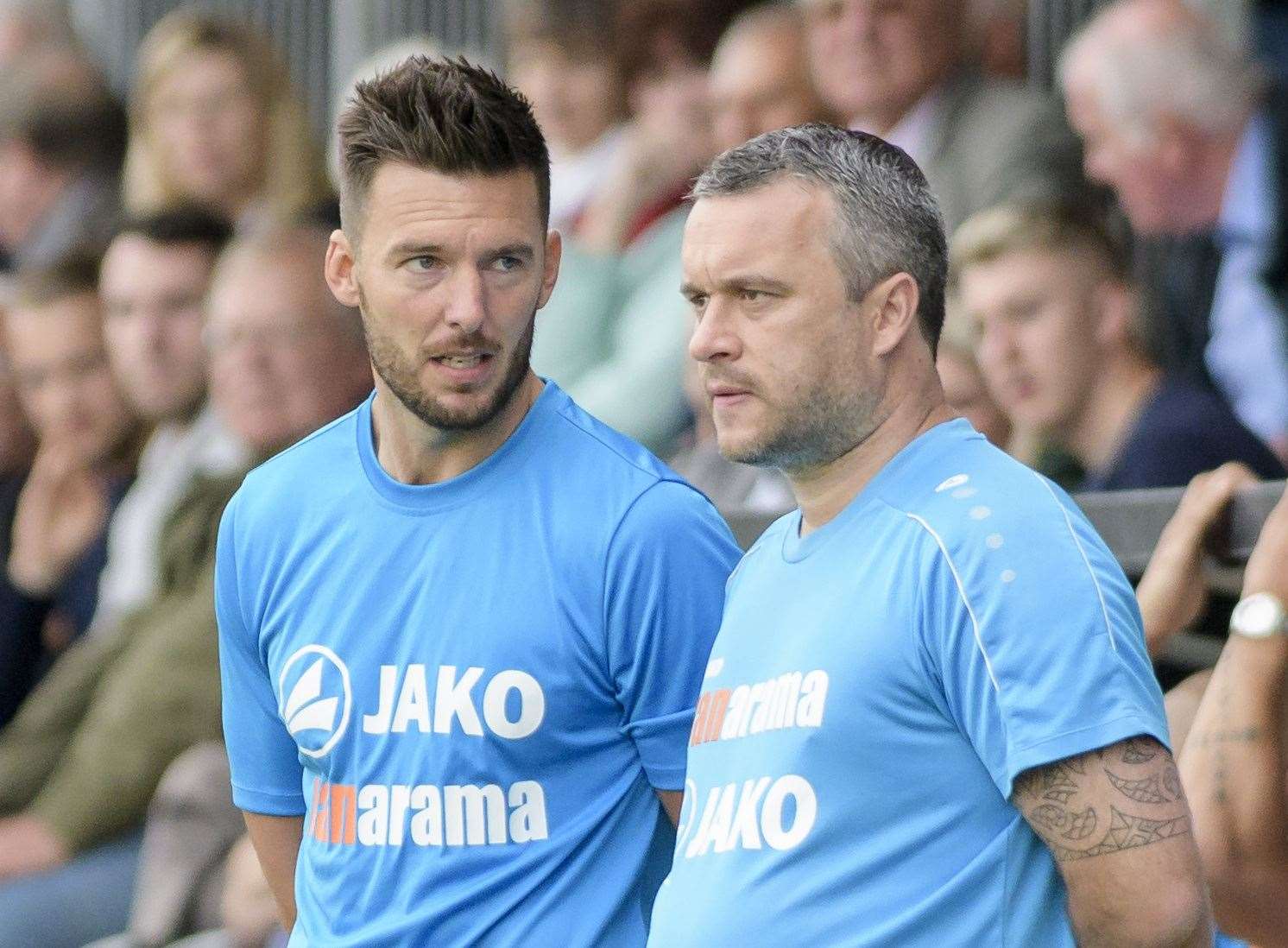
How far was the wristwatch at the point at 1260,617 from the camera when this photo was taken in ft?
10.7

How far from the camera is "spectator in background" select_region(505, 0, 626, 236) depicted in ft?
21.0

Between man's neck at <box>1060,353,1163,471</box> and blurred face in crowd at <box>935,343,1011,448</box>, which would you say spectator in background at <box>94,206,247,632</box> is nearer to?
blurred face in crowd at <box>935,343,1011,448</box>

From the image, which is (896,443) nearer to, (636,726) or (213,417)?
(636,726)

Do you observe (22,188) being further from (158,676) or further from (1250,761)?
(1250,761)

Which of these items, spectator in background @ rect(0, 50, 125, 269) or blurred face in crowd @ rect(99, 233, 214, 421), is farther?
spectator in background @ rect(0, 50, 125, 269)

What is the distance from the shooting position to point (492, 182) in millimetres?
2814

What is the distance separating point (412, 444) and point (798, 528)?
59 centimetres

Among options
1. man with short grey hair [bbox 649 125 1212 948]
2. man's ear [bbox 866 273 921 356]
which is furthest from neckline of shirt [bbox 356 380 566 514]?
man's ear [bbox 866 273 921 356]

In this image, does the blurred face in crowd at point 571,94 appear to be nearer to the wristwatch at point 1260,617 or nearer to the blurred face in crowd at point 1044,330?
the blurred face in crowd at point 1044,330

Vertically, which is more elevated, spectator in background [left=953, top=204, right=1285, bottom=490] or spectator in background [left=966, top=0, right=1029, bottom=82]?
spectator in background [left=966, top=0, right=1029, bottom=82]

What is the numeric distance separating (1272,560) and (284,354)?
375cm

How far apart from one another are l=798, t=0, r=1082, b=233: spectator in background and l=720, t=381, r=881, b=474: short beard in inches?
101

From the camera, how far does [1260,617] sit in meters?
3.27

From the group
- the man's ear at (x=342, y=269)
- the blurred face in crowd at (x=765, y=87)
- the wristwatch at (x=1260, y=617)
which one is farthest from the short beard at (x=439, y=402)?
the blurred face in crowd at (x=765, y=87)
